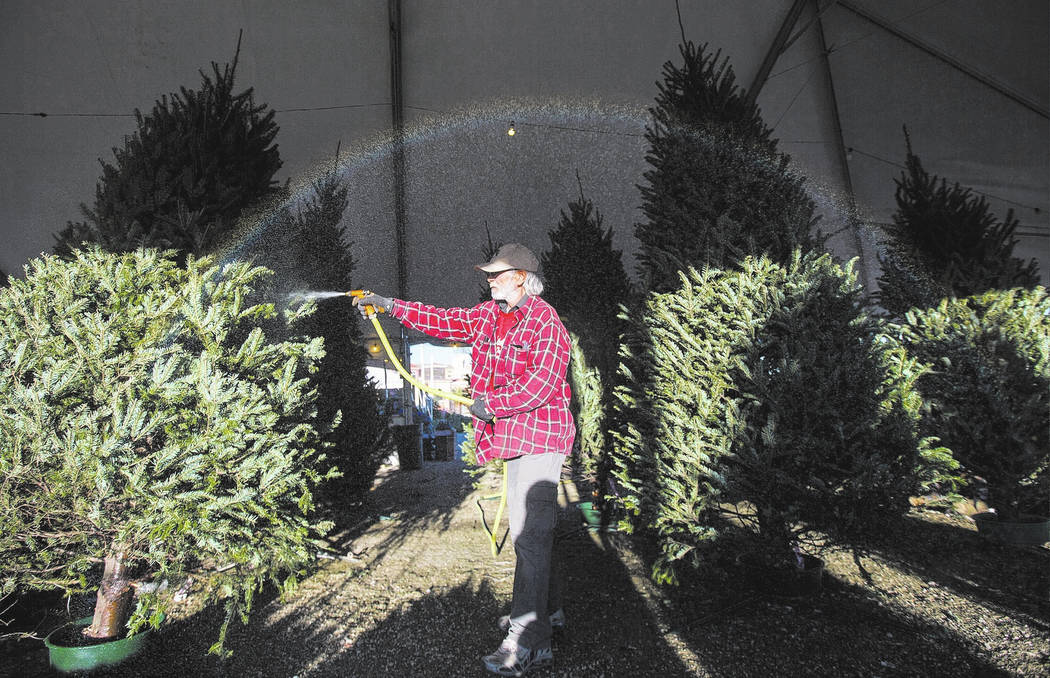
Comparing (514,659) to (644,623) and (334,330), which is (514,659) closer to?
(644,623)

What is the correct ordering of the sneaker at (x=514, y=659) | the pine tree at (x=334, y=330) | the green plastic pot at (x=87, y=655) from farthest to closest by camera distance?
the pine tree at (x=334, y=330) → the sneaker at (x=514, y=659) → the green plastic pot at (x=87, y=655)

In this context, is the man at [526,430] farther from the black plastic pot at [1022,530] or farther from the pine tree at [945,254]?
the pine tree at [945,254]

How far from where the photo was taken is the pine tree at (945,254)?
5.56 metres

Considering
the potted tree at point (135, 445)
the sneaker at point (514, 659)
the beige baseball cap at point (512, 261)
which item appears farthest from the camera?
the beige baseball cap at point (512, 261)

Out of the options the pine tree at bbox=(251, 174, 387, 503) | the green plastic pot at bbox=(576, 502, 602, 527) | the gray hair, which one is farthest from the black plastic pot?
the pine tree at bbox=(251, 174, 387, 503)

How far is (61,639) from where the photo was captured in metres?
2.34

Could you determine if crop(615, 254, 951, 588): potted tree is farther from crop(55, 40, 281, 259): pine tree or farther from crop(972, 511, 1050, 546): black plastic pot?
crop(55, 40, 281, 259): pine tree

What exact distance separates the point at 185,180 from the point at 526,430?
110 inches

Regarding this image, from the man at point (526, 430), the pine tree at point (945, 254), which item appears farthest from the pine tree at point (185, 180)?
the pine tree at point (945, 254)

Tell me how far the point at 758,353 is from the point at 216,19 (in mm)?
8983

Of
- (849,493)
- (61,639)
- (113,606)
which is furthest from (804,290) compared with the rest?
(61,639)

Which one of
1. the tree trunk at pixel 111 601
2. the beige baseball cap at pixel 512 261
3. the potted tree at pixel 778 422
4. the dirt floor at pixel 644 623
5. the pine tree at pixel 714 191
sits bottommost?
the dirt floor at pixel 644 623

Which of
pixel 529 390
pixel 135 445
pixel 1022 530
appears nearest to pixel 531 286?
pixel 529 390

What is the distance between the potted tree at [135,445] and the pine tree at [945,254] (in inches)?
250
